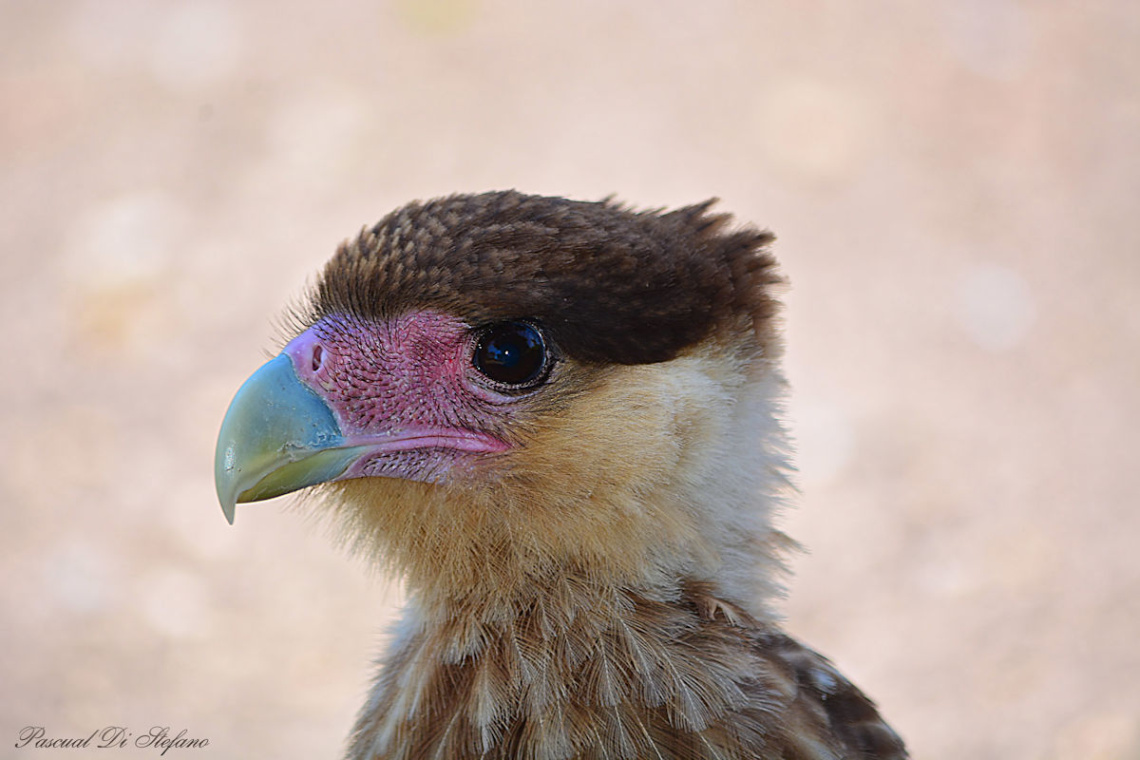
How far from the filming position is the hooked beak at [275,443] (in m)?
1.96

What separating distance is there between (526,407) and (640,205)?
4.11 m

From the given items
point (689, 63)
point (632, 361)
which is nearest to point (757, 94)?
point (689, 63)

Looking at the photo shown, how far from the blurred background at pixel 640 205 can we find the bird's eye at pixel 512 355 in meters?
2.01

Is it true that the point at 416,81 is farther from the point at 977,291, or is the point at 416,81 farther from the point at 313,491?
the point at 313,491

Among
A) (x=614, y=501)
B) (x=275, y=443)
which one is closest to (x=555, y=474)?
(x=614, y=501)

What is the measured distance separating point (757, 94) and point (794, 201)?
2.98 feet

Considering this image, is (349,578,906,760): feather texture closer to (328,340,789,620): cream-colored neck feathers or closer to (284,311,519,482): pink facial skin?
(328,340,789,620): cream-colored neck feathers

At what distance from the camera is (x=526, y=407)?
6.67 feet

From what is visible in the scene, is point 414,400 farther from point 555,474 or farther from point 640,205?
point 640,205

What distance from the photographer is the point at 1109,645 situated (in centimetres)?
454
